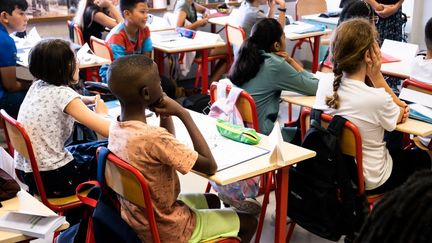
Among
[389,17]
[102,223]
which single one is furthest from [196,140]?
[389,17]

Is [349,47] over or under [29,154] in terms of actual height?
over

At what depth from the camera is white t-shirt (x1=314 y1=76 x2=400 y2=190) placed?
231 centimetres

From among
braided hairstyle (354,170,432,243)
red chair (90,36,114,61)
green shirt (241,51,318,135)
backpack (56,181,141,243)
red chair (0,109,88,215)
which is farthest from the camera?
red chair (90,36,114,61)

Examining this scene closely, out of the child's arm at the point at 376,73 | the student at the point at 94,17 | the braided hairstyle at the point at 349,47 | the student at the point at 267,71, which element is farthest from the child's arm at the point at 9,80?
the child's arm at the point at 376,73

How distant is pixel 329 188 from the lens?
2.30 metres

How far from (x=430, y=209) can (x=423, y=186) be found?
37 mm

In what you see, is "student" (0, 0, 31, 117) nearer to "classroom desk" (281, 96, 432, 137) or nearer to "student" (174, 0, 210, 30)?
"student" (174, 0, 210, 30)

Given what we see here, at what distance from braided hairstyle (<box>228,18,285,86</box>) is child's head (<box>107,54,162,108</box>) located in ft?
3.50

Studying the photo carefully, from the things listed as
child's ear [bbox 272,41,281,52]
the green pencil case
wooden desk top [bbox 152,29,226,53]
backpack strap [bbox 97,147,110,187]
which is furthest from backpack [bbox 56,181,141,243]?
wooden desk top [bbox 152,29,226,53]

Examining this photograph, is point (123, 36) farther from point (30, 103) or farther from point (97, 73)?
point (30, 103)

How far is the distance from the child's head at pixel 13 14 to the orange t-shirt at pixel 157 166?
86.5 inches

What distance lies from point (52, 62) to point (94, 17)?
2.37 metres

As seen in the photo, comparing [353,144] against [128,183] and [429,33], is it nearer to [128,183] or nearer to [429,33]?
[128,183]

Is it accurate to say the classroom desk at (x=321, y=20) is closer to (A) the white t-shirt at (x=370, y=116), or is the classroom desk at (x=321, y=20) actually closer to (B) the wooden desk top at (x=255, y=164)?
(A) the white t-shirt at (x=370, y=116)
